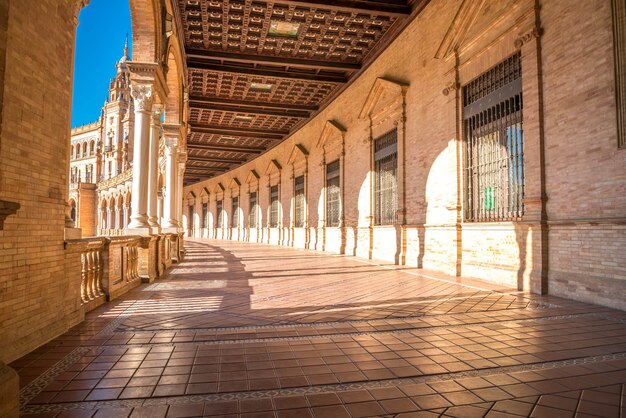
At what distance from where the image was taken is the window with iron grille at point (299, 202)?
940 inches

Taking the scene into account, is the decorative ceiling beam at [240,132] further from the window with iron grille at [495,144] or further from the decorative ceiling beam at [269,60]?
the window with iron grille at [495,144]

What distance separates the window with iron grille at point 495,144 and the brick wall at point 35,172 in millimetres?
7576

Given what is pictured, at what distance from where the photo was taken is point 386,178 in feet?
47.3

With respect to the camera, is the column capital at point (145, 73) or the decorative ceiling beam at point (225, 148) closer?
the column capital at point (145, 73)

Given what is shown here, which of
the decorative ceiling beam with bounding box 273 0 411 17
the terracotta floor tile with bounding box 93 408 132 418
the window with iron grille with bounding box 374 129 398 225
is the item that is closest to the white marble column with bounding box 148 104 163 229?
the decorative ceiling beam with bounding box 273 0 411 17

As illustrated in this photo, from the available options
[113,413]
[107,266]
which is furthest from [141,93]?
[113,413]

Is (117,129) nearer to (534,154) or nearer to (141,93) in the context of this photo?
(141,93)

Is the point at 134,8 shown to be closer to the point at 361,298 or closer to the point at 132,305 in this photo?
the point at 132,305

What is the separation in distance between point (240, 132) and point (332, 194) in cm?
918

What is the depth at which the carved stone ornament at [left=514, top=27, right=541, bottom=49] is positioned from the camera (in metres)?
7.38

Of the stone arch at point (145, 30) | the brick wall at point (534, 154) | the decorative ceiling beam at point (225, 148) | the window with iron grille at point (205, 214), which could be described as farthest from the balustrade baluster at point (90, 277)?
the window with iron grille at point (205, 214)

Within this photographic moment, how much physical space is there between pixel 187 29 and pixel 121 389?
42.3 ft

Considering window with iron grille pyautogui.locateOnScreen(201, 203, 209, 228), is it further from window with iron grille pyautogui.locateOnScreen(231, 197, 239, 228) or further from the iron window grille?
window with iron grille pyautogui.locateOnScreen(231, 197, 239, 228)

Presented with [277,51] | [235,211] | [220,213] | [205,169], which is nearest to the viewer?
[277,51]
